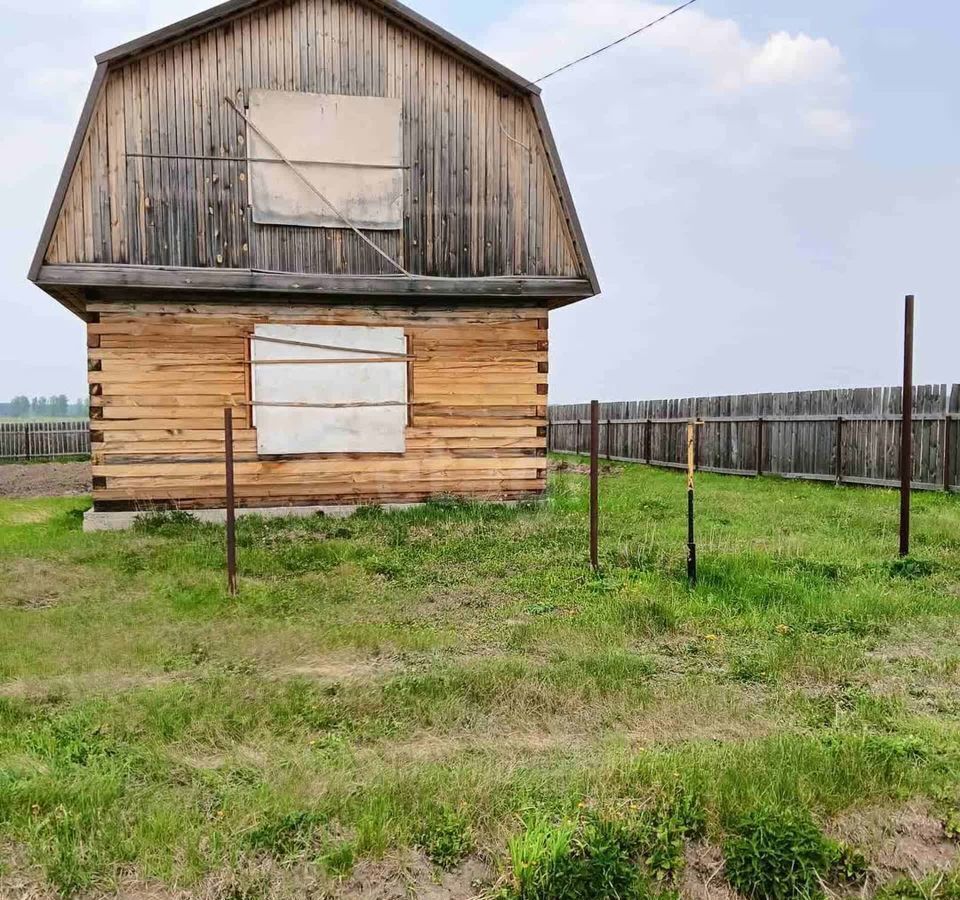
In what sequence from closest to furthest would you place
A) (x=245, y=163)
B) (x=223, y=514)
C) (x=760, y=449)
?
1. (x=245, y=163)
2. (x=223, y=514)
3. (x=760, y=449)

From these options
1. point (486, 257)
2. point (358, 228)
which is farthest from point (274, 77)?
point (486, 257)

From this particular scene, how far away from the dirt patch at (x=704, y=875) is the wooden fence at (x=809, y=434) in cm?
1425

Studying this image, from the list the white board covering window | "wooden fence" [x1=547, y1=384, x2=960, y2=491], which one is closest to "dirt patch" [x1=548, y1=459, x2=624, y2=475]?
"wooden fence" [x1=547, y1=384, x2=960, y2=491]

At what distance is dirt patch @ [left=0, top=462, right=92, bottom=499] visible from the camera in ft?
54.5

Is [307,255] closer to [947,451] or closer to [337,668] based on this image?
[337,668]

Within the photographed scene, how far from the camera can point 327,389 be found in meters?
12.4

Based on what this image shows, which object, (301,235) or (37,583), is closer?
(37,583)

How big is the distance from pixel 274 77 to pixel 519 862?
38.8 ft

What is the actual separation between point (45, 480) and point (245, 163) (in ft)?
40.0

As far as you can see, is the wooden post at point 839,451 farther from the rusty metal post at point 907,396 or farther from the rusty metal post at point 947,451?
the rusty metal post at point 907,396

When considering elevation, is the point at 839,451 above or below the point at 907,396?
below

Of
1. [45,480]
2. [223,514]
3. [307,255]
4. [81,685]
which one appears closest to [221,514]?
[223,514]

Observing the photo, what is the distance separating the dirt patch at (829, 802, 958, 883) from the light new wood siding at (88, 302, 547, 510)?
9.64 meters

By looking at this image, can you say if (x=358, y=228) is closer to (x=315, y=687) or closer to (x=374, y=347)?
(x=374, y=347)
